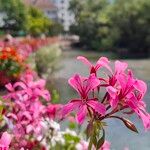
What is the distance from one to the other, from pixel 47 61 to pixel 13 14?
3448cm

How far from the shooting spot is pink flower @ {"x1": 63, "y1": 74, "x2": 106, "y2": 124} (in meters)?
1.43

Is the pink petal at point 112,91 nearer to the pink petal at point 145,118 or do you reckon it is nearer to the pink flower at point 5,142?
the pink petal at point 145,118

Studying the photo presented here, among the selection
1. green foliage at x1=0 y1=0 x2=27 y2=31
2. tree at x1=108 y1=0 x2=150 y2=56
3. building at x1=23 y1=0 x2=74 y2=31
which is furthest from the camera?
building at x1=23 y1=0 x2=74 y2=31

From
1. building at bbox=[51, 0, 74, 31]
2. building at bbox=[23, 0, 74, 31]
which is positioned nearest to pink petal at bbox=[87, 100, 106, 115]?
building at bbox=[51, 0, 74, 31]

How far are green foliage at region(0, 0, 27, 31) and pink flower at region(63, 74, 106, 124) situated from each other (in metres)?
50.3

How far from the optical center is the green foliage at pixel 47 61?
60.9ft

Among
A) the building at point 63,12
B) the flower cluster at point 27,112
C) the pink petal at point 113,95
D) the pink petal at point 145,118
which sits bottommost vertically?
the building at point 63,12

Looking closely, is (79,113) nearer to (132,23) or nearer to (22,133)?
(22,133)

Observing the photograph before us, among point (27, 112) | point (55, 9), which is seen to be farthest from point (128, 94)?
point (55, 9)

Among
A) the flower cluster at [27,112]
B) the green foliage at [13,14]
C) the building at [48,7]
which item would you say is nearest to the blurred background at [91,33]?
the green foliage at [13,14]

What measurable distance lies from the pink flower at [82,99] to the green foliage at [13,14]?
5031 cm

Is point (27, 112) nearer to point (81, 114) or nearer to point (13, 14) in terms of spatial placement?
point (81, 114)

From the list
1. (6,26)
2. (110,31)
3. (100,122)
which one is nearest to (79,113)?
(100,122)

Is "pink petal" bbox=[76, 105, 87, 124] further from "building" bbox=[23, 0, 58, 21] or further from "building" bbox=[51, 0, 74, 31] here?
"building" bbox=[23, 0, 58, 21]
